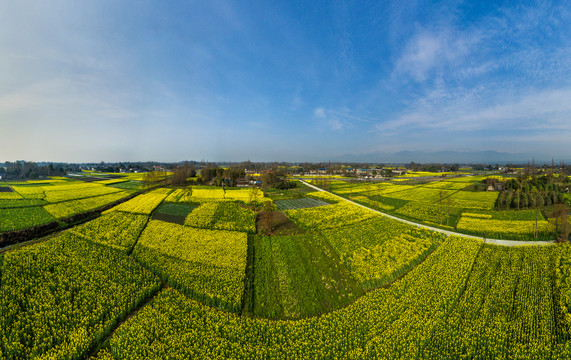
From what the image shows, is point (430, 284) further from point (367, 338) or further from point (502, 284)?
point (367, 338)

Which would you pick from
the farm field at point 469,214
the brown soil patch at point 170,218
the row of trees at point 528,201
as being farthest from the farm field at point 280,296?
the row of trees at point 528,201

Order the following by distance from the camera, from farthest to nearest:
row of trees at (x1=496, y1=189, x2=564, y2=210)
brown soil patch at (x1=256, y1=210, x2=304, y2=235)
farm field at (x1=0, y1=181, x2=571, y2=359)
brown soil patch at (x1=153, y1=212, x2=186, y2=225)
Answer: row of trees at (x1=496, y1=189, x2=564, y2=210), brown soil patch at (x1=153, y1=212, x2=186, y2=225), brown soil patch at (x1=256, y1=210, x2=304, y2=235), farm field at (x1=0, y1=181, x2=571, y2=359)

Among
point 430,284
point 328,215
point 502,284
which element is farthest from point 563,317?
point 328,215

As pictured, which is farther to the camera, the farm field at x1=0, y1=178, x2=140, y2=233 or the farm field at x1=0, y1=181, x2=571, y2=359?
the farm field at x1=0, y1=178, x2=140, y2=233

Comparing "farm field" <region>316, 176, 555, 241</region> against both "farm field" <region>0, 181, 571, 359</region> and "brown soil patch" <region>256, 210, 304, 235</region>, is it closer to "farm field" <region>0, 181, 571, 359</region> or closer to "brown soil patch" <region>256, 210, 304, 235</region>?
"farm field" <region>0, 181, 571, 359</region>

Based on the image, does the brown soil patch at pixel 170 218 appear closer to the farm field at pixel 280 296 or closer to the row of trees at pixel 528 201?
the farm field at pixel 280 296

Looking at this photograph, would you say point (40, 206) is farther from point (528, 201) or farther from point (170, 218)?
point (528, 201)

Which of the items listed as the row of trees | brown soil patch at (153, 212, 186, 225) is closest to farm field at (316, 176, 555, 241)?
the row of trees
